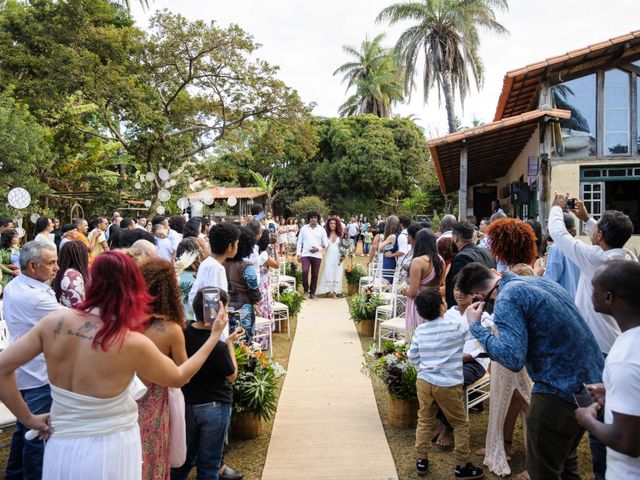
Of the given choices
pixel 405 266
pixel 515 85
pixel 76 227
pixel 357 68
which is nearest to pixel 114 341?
pixel 405 266

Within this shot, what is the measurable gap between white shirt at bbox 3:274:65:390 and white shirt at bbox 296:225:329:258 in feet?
27.5

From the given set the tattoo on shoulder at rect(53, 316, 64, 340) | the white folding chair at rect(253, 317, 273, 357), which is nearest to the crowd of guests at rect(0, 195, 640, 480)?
the tattoo on shoulder at rect(53, 316, 64, 340)

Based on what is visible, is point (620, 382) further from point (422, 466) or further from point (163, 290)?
point (422, 466)

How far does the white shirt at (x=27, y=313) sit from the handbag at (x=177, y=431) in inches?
→ 41.2

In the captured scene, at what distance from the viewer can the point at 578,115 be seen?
44.5ft

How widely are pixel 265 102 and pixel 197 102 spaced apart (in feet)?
8.91

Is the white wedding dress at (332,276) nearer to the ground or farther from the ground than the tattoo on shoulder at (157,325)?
nearer to the ground

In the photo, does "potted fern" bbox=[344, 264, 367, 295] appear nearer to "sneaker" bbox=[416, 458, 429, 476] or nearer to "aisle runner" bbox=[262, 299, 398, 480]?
"aisle runner" bbox=[262, 299, 398, 480]

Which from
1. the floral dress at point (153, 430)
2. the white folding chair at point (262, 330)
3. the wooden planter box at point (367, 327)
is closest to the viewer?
the floral dress at point (153, 430)

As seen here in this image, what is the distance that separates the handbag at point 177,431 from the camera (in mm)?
3006

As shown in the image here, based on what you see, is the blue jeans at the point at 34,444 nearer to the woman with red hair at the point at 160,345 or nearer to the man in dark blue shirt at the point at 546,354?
the woman with red hair at the point at 160,345

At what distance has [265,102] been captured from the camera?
21141mm

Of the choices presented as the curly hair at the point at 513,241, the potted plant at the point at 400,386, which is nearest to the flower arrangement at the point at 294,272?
the potted plant at the point at 400,386

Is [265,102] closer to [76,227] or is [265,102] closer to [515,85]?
[515,85]
